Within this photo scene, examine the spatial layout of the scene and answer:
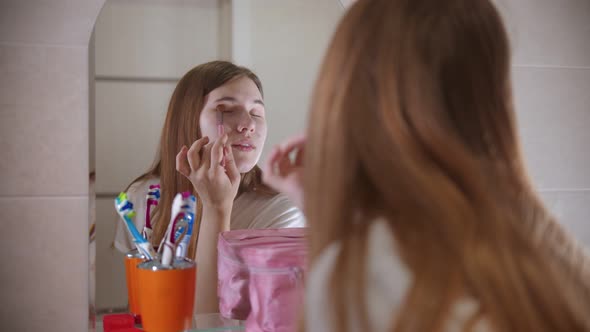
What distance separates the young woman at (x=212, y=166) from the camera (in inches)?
37.0

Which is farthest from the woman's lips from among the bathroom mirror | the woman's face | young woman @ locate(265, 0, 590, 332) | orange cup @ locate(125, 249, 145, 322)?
young woman @ locate(265, 0, 590, 332)

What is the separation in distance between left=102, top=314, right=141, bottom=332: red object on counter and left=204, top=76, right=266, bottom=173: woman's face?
0.95ft

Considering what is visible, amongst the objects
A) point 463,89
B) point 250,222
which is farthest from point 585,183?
point 463,89

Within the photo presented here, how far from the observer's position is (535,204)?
52cm

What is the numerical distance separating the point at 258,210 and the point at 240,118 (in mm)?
155

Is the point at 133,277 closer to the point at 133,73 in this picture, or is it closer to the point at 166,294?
the point at 166,294

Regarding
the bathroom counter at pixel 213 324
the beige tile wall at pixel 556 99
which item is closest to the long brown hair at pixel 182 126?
the bathroom counter at pixel 213 324

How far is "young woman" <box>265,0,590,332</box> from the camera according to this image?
460 mm

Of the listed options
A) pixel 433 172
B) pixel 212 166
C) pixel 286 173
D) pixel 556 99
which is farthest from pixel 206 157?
Answer: pixel 556 99

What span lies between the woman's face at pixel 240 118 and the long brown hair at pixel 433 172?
44 centimetres

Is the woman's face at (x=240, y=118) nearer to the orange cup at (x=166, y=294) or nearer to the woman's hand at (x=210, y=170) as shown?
the woman's hand at (x=210, y=170)

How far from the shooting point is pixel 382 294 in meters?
0.46

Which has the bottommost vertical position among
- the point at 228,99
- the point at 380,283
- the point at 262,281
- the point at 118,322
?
the point at 118,322

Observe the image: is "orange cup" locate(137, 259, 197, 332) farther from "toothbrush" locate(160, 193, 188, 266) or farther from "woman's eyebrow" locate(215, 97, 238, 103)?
"woman's eyebrow" locate(215, 97, 238, 103)
